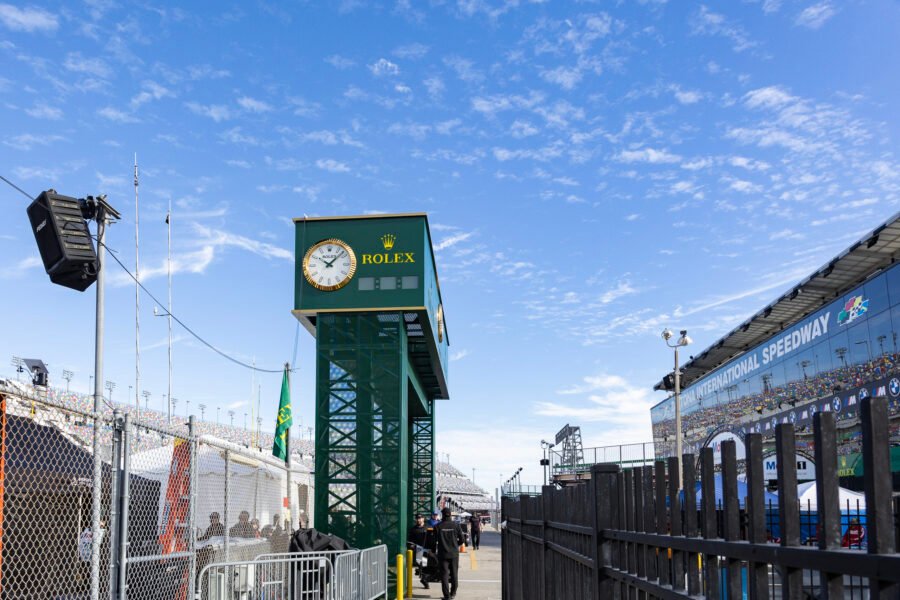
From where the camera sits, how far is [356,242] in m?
21.0

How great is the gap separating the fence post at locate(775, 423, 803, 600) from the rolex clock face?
61.5ft

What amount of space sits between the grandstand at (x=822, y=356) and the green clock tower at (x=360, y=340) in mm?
8534

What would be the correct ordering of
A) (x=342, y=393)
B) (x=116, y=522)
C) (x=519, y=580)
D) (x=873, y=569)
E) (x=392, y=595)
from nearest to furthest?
(x=873, y=569) < (x=116, y=522) < (x=519, y=580) < (x=392, y=595) < (x=342, y=393)

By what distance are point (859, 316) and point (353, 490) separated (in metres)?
21.0

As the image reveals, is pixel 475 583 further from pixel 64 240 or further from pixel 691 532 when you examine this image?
pixel 691 532

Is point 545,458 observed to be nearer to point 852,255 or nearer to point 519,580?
point 852,255

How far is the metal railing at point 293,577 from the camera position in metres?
10.3

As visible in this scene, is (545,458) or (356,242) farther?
(545,458)

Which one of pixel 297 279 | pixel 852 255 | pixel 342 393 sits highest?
pixel 852 255

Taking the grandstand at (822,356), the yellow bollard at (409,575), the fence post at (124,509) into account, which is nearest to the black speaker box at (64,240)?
the fence post at (124,509)

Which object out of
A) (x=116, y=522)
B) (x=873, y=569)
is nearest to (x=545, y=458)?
(x=116, y=522)

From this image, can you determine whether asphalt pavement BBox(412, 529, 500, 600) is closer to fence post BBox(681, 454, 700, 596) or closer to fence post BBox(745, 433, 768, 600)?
fence post BBox(681, 454, 700, 596)

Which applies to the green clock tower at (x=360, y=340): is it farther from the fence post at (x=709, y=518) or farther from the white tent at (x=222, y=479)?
the fence post at (x=709, y=518)

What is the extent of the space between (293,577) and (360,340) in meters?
9.19
